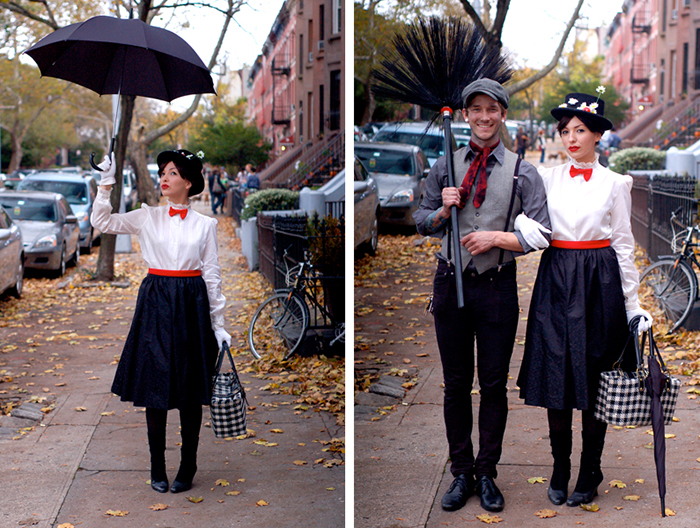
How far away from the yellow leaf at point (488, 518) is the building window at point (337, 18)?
257cm

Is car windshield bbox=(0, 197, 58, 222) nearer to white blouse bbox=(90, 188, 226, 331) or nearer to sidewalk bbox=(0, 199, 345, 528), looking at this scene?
sidewalk bbox=(0, 199, 345, 528)

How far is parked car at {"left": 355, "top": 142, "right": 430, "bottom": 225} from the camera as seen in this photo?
3.43 metres

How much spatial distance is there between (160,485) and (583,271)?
6.97 feet

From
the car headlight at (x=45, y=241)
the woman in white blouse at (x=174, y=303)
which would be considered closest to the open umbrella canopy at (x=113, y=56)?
the woman in white blouse at (x=174, y=303)

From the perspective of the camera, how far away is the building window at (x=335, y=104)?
398cm

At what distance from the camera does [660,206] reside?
3.17 metres

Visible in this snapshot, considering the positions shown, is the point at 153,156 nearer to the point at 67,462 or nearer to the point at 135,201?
the point at 135,201

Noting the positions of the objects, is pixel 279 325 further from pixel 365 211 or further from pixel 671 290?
pixel 671 290

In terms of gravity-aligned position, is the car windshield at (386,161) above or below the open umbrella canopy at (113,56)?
below

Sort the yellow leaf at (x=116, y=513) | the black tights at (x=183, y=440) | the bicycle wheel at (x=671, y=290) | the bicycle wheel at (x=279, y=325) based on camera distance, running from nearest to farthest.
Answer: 1. the bicycle wheel at (x=671, y=290)
2. the yellow leaf at (x=116, y=513)
3. the black tights at (x=183, y=440)
4. the bicycle wheel at (x=279, y=325)

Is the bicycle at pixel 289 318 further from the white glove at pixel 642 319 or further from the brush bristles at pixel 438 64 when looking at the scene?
the white glove at pixel 642 319

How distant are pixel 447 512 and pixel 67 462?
1.70 m

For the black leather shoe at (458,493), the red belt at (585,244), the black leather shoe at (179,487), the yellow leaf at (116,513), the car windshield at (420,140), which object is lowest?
the yellow leaf at (116,513)

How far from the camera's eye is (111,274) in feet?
11.4
